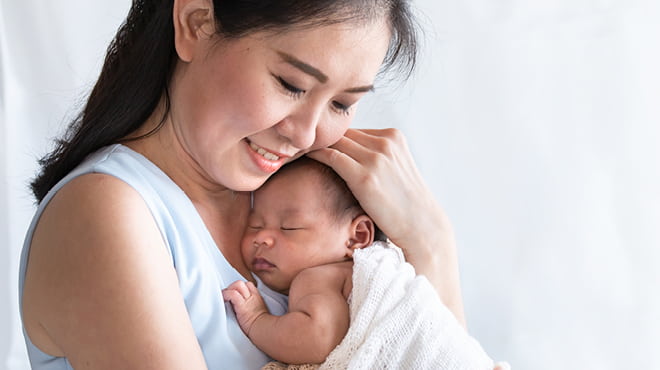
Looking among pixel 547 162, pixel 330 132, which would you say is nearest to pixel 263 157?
pixel 330 132

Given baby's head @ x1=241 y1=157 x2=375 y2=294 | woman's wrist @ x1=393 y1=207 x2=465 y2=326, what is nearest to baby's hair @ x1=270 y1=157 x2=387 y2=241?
baby's head @ x1=241 y1=157 x2=375 y2=294

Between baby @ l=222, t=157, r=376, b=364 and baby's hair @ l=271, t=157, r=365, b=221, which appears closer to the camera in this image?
baby @ l=222, t=157, r=376, b=364

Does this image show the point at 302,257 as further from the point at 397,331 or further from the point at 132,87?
the point at 132,87

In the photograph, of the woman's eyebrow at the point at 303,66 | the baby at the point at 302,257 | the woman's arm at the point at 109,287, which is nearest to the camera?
the woman's arm at the point at 109,287

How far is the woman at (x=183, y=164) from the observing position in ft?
4.17

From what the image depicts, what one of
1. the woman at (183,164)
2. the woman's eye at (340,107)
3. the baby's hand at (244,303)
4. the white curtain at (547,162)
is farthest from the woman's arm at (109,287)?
the white curtain at (547,162)

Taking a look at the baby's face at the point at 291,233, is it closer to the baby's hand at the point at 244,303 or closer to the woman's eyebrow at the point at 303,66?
the baby's hand at the point at 244,303

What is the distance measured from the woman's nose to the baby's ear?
266mm

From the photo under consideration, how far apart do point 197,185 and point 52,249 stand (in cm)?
37

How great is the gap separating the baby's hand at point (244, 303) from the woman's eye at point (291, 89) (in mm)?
363

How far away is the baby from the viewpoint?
148cm

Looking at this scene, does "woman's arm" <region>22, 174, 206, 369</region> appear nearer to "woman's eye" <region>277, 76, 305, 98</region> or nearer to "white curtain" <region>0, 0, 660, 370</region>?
"woman's eye" <region>277, 76, 305, 98</region>

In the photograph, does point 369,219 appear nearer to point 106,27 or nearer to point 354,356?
point 354,356

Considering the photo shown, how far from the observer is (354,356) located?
4.68 ft
